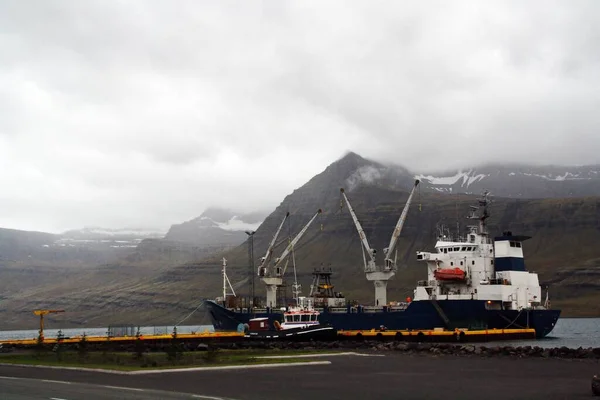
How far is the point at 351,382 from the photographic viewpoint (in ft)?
105

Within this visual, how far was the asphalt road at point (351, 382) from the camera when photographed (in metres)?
26.9

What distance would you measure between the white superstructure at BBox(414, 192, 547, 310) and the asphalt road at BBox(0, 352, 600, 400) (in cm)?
3866

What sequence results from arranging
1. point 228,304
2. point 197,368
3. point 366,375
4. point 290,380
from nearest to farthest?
1. point 290,380
2. point 366,375
3. point 197,368
4. point 228,304

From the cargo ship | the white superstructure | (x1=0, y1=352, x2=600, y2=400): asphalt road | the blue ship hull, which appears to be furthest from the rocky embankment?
the white superstructure

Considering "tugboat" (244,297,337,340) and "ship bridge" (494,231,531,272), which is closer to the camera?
"tugboat" (244,297,337,340)

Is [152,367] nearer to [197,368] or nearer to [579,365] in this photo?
[197,368]

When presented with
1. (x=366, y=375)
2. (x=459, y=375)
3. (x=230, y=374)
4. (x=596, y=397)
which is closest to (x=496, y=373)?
(x=459, y=375)

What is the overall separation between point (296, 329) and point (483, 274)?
86.3 feet

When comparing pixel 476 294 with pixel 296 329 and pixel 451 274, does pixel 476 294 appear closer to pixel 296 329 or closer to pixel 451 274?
pixel 451 274

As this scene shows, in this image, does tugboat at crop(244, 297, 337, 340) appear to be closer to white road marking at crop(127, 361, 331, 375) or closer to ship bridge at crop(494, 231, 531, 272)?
ship bridge at crop(494, 231, 531, 272)

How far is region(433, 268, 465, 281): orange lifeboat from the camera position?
83000mm

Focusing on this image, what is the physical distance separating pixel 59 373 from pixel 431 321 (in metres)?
55.5

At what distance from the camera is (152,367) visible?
38875 millimetres

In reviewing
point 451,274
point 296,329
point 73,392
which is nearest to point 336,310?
point 451,274
